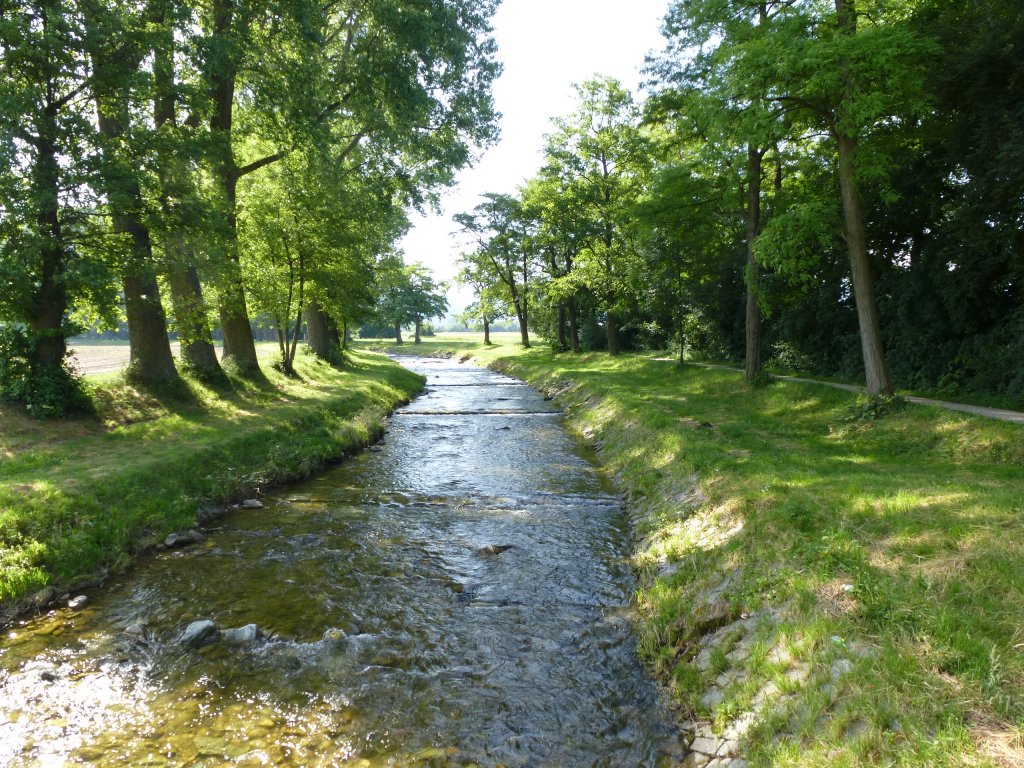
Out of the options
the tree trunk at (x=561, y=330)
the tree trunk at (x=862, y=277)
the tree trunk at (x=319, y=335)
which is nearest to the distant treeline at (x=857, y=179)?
the tree trunk at (x=862, y=277)

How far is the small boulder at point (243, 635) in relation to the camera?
6.30m

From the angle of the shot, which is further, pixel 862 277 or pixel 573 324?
pixel 573 324

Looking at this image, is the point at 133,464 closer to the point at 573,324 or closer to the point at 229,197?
the point at 229,197

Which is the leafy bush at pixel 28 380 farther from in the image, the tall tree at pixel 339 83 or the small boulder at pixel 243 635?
the small boulder at pixel 243 635

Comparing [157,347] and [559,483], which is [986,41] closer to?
[559,483]

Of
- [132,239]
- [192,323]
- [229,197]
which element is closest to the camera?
[132,239]

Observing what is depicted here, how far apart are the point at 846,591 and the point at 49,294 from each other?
15.9 metres

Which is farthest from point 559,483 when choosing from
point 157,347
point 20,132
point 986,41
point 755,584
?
point 986,41

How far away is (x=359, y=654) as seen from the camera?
6.09 meters

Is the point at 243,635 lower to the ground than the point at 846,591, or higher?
lower

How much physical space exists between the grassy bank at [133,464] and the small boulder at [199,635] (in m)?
2.35

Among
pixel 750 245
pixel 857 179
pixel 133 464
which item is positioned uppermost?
pixel 857 179

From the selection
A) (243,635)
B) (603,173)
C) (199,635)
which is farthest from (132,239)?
(603,173)

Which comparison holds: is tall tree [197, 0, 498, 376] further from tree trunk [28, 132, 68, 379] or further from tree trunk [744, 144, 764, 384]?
tree trunk [744, 144, 764, 384]
